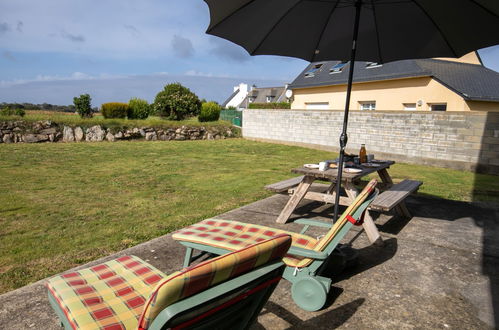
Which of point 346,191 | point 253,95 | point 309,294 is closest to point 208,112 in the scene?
point 346,191

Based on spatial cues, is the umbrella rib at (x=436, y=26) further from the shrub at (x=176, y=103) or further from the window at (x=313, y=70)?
the window at (x=313, y=70)

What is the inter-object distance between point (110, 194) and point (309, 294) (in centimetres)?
509

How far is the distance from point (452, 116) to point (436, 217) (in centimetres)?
762

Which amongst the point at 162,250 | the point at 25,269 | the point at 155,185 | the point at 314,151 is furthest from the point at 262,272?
the point at 314,151

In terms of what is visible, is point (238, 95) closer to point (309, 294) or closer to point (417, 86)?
point (417, 86)

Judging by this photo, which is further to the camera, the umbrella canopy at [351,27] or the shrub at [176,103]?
the shrub at [176,103]

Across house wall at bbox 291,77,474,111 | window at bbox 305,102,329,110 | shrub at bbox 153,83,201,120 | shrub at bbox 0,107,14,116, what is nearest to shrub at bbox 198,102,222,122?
shrub at bbox 153,83,201,120

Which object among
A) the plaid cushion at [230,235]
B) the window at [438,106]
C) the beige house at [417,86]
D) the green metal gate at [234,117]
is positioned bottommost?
the plaid cushion at [230,235]

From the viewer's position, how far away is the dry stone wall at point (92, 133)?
15297 mm

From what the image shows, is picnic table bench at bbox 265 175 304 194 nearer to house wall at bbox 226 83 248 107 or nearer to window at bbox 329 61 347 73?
window at bbox 329 61 347 73

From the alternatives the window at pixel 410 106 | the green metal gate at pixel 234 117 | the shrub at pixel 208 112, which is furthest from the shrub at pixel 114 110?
the window at pixel 410 106

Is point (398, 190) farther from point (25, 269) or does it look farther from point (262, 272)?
point (25, 269)

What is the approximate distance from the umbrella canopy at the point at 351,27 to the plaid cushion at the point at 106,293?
9.05 ft

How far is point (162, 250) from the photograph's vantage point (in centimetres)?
377
